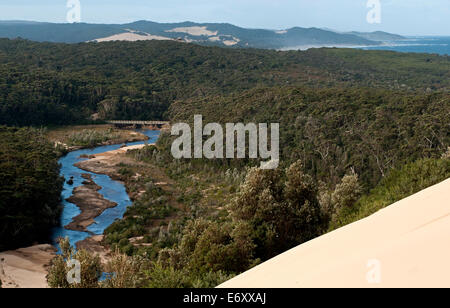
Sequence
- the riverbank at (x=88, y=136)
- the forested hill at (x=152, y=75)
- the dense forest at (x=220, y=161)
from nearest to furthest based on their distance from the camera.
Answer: the dense forest at (x=220, y=161) → the riverbank at (x=88, y=136) → the forested hill at (x=152, y=75)

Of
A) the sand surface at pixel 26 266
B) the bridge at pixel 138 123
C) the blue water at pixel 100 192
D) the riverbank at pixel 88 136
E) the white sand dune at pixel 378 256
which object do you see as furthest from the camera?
the bridge at pixel 138 123

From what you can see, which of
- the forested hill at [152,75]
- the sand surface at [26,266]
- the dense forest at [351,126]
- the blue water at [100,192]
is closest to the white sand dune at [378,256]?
the sand surface at [26,266]

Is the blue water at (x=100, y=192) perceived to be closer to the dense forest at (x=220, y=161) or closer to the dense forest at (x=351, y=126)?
the dense forest at (x=220, y=161)

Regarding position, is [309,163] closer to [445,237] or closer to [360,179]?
[360,179]

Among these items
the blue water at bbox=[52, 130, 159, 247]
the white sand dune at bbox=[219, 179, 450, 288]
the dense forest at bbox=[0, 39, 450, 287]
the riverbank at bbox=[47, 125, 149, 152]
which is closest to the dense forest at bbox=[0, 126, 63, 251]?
the dense forest at bbox=[0, 39, 450, 287]

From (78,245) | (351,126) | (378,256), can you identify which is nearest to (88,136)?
(351,126)

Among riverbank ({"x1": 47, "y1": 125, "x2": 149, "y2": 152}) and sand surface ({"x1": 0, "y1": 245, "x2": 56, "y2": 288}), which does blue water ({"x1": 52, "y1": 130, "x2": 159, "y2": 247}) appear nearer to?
sand surface ({"x1": 0, "y1": 245, "x2": 56, "y2": 288})
